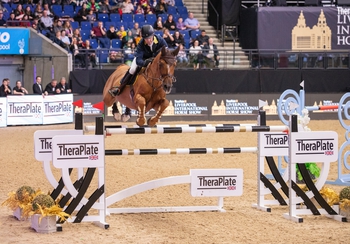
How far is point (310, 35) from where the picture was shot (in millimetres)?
25906

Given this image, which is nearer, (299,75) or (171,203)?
(171,203)

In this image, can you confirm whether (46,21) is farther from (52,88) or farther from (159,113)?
(159,113)

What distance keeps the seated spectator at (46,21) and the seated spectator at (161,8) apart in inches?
171

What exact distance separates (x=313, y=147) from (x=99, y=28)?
15655mm

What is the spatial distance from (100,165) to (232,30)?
1918cm

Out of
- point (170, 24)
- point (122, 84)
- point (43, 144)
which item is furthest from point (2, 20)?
point (43, 144)

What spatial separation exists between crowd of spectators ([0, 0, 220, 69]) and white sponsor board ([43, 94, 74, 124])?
205 cm

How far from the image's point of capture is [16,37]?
22312mm

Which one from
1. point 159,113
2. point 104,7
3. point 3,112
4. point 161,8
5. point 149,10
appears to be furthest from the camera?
point 161,8

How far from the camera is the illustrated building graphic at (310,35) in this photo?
25.9 metres

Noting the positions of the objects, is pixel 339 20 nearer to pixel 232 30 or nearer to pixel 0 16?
pixel 232 30

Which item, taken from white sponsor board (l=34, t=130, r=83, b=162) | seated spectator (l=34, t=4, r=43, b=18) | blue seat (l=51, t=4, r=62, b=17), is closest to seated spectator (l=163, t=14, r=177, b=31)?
blue seat (l=51, t=4, r=62, b=17)

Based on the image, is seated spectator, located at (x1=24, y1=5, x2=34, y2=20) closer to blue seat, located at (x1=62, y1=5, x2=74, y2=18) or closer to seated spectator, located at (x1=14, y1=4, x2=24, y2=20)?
seated spectator, located at (x1=14, y1=4, x2=24, y2=20)

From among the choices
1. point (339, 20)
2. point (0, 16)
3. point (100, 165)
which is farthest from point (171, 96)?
point (100, 165)
